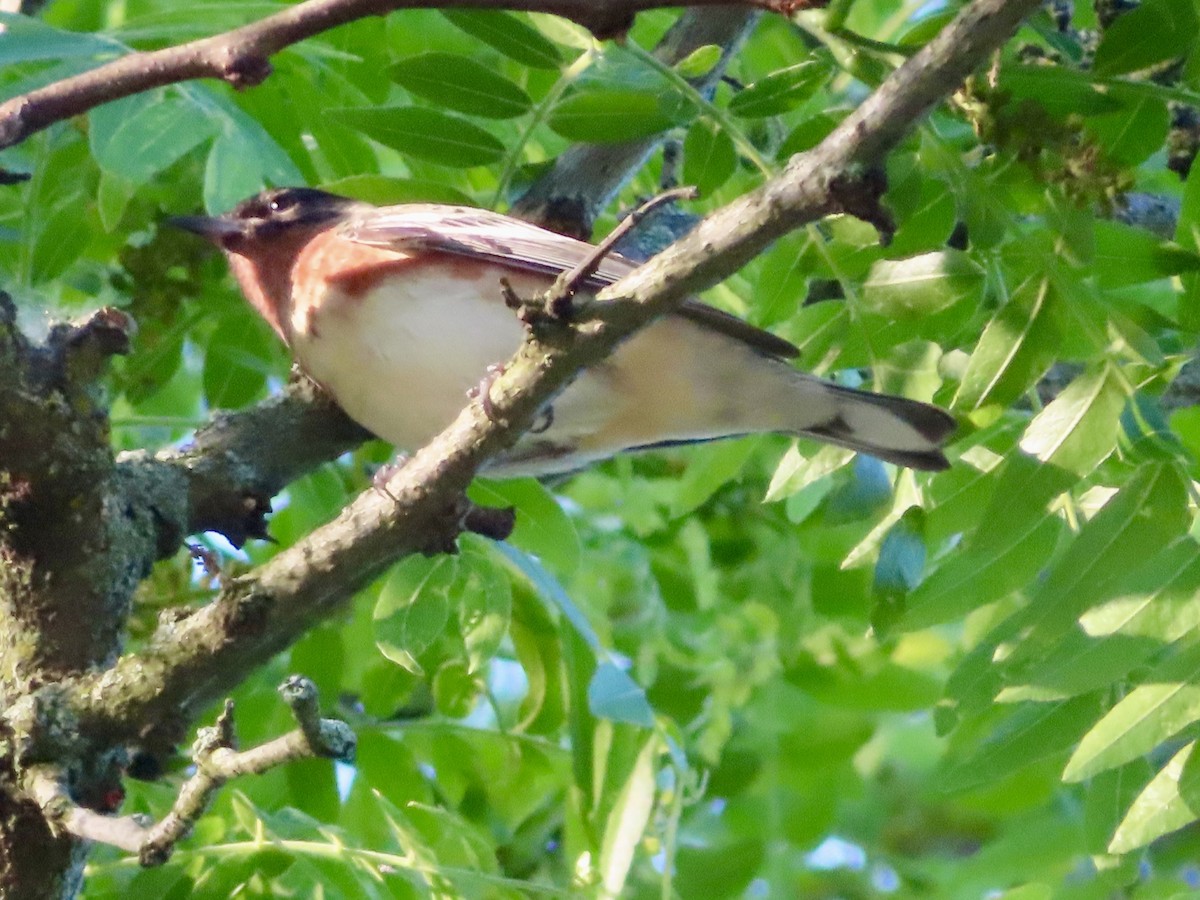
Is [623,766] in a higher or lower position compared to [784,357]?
lower

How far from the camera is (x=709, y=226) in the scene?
2.02 m

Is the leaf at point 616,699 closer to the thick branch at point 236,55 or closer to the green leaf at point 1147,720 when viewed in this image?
the green leaf at point 1147,720

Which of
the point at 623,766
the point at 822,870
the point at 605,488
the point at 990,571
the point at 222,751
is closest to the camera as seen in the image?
the point at 222,751

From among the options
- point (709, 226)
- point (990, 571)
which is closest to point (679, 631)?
point (990, 571)

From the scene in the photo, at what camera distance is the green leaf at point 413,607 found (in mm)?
3035

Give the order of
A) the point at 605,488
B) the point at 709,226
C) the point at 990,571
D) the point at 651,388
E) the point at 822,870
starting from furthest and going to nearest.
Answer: the point at 605,488, the point at 822,870, the point at 651,388, the point at 990,571, the point at 709,226

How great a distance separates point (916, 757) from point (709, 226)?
2939 millimetres

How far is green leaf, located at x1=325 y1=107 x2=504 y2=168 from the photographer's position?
3043 mm

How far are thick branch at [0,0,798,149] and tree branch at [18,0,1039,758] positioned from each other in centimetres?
48

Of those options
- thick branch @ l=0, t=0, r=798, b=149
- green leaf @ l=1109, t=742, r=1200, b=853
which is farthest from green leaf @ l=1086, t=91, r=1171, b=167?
green leaf @ l=1109, t=742, r=1200, b=853

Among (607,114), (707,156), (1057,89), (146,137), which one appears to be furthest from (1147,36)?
(146,137)

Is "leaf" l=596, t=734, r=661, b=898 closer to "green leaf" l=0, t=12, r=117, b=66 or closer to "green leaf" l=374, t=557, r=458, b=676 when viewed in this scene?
"green leaf" l=374, t=557, r=458, b=676

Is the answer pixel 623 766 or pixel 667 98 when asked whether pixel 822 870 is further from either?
pixel 667 98

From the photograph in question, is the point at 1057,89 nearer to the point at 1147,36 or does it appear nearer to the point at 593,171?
the point at 1147,36
